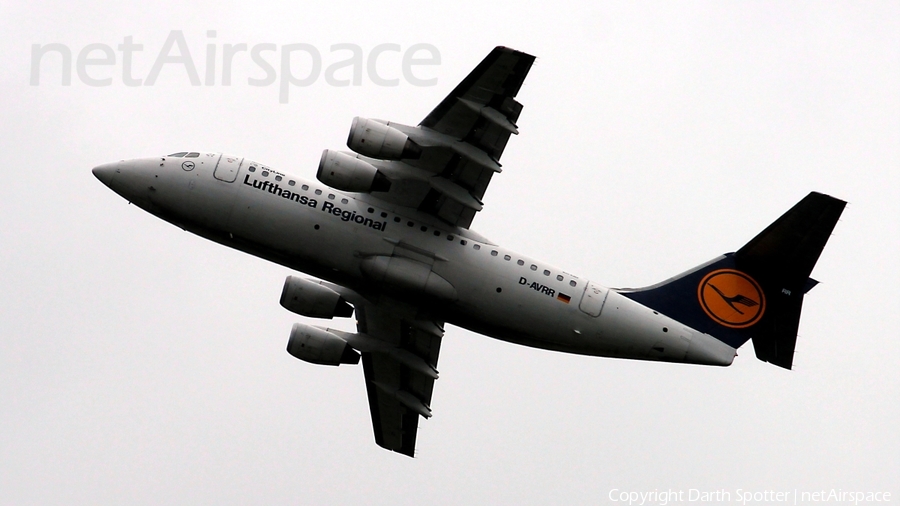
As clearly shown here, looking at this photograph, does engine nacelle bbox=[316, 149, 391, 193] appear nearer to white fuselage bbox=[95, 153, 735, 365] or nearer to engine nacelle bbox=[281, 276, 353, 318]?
white fuselage bbox=[95, 153, 735, 365]

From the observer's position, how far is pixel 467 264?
30.2 m

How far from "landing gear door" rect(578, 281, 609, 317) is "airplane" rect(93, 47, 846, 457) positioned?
4cm

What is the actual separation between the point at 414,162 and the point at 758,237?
9658 millimetres

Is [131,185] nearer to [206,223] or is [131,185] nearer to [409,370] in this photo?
[206,223]

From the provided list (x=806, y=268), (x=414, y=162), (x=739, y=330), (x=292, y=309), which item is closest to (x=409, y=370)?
(x=292, y=309)

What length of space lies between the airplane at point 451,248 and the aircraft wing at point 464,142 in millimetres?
39

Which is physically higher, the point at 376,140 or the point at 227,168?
the point at 376,140

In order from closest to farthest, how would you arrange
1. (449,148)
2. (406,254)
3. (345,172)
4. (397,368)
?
(345,172)
(449,148)
(406,254)
(397,368)

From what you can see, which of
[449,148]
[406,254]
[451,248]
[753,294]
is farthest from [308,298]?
[753,294]

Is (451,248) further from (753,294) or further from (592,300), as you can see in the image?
(753,294)

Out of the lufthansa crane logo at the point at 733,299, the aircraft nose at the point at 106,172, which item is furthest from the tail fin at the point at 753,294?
the aircraft nose at the point at 106,172

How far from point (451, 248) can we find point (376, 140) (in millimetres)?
3754

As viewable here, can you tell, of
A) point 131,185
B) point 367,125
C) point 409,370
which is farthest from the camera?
point 409,370

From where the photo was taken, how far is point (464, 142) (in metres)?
29.5
